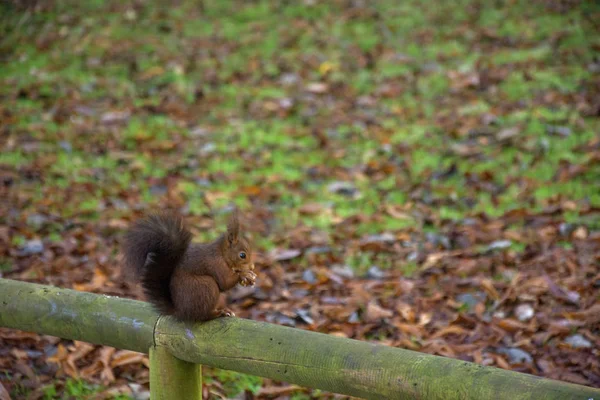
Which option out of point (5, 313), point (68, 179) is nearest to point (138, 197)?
point (68, 179)

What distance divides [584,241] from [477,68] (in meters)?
3.08

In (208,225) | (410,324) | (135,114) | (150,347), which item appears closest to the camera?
(150,347)

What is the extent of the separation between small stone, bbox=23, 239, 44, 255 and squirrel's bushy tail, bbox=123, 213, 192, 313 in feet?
7.56

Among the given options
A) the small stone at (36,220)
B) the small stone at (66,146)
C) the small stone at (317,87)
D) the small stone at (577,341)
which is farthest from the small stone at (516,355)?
the small stone at (317,87)

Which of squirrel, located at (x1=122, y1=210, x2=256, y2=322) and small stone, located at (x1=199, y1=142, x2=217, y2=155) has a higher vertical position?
squirrel, located at (x1=122, y1=210, x2=256, y2=322)

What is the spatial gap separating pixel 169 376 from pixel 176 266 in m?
0.35

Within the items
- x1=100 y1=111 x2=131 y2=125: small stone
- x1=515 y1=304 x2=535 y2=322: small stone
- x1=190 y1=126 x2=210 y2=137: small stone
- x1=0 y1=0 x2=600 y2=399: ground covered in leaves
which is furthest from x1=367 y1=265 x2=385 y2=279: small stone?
x1=100 y1=111 x2=131 y2=125: small stone

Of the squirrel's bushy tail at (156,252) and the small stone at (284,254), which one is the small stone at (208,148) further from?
the squirrel's bushy tail at (156,252)

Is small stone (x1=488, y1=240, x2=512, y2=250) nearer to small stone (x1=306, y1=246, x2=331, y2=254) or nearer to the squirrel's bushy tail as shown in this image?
small stone (x1=306, y1=246, x2=331, y2=254)

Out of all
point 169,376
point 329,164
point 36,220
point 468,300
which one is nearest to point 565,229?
point 468,300

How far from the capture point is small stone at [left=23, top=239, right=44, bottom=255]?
4527 millimetres

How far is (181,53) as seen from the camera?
780 centimetres

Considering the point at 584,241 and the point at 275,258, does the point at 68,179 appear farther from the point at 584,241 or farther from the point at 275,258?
the point at 584,241

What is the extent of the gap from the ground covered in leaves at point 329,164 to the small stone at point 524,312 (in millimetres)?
15
